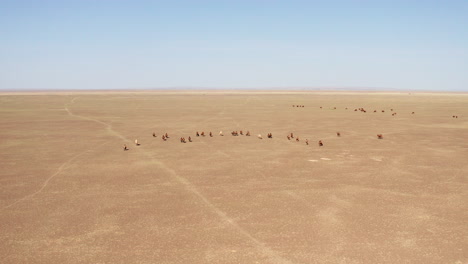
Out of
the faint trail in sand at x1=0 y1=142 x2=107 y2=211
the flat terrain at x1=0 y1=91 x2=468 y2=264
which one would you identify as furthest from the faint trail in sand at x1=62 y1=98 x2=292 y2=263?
the faint trail in sand at x1=0 y1=142 x2=107 y2=211

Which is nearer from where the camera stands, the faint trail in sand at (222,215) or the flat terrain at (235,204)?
the faint trail in sand at (222,215)

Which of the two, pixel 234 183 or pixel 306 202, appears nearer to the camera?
pixel 306 202

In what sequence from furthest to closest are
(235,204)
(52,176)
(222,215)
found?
1. (52,176)
2. (235,204)
3. (222,215)

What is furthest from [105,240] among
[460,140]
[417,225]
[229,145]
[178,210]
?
[460,140]

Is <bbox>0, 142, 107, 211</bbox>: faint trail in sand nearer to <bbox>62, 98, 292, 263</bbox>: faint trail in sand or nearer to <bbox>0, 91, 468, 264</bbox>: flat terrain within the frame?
<bbox>0, 91, 468, 264</bbox>: flat terrain

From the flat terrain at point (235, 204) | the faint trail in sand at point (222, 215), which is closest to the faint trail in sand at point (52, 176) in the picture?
the flat terrain at point (235, 204)

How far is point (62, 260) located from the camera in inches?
212

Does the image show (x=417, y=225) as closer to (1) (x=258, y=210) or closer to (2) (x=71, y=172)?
(1) (x=258, y=210)

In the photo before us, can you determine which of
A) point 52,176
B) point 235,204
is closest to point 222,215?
point 235,204

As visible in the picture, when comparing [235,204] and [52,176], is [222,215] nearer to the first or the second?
[235,204]

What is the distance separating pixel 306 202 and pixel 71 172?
6.54 metres

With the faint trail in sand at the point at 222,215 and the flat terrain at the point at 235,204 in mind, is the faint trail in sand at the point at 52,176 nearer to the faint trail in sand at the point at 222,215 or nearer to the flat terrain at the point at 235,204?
the flat terrain at the point at 235,204

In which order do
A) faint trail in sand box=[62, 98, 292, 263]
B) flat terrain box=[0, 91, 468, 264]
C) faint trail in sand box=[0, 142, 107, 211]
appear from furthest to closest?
faint trail in sand box=[0, 142, 107, 211], flat terrain box=[0, 91, 468, 264], faint trail in sand box=[62, 98, 292, 263]

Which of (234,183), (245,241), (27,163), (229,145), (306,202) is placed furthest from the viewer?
(229,145)
